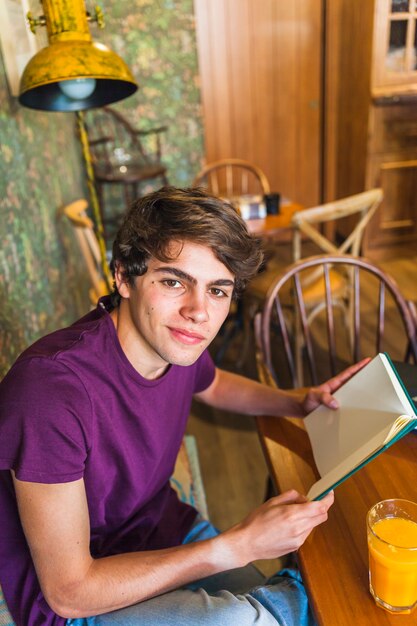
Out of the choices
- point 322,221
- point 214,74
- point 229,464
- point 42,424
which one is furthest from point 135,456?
point 214,74

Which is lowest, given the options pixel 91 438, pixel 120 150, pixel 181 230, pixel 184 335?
pixel 120 150

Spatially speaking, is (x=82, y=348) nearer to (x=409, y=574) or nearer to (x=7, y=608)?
(x=7, y=608)

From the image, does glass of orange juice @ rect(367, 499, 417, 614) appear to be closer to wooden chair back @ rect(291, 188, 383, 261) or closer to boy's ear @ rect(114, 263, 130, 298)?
boy's ear @ rect(114, 263, 130, 298)

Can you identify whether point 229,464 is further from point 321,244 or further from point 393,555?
point 393,555

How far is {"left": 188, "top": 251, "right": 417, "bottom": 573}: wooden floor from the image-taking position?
1895mm

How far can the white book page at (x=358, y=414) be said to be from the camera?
80cm

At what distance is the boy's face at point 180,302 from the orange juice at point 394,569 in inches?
16.3

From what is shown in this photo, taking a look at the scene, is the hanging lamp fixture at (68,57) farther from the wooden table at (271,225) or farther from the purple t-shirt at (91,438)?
the wooden table at (271,225)

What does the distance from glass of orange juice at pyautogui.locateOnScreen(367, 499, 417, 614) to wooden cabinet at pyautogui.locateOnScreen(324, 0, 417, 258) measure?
11.5 ft

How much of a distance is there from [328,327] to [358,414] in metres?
0.72

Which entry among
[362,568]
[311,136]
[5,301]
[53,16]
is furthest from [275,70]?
[362,568]

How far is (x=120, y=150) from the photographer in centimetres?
429

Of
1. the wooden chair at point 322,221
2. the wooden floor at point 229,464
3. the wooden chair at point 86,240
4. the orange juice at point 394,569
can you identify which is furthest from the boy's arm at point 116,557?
the wooden chair at point 86,240

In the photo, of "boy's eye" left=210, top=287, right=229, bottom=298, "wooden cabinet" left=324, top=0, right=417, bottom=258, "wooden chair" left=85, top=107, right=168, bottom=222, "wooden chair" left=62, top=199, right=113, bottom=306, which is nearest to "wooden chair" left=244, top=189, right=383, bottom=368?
"wooden chair" left=62, top=199, right=113, bottom=306
